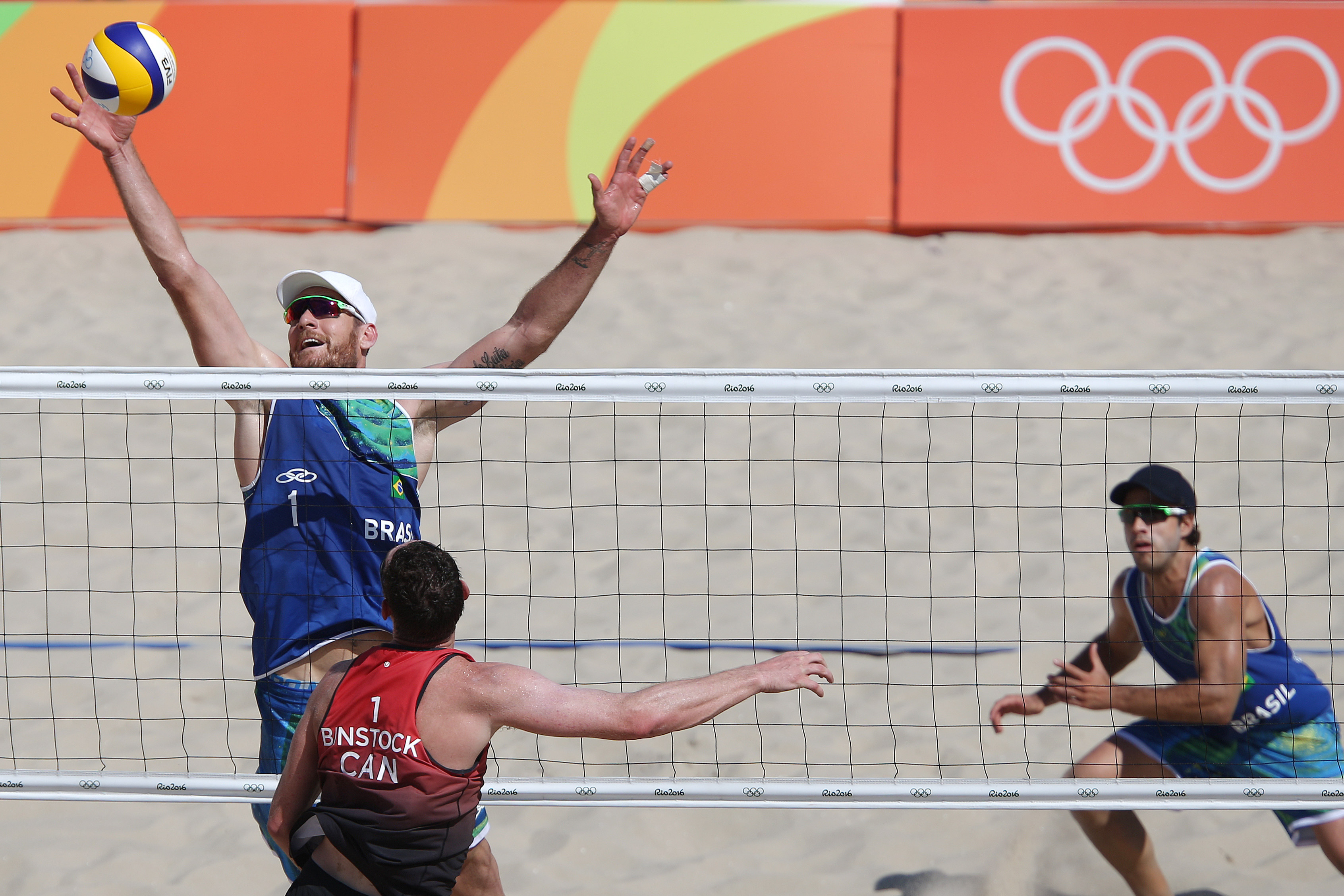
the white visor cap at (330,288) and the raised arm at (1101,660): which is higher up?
the white visor cap at (330,288)

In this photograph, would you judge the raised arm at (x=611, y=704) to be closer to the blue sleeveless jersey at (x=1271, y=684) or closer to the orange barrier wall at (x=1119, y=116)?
the blue sleeveless jersey at (x=1271, y=684)

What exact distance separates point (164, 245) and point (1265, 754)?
3212mm

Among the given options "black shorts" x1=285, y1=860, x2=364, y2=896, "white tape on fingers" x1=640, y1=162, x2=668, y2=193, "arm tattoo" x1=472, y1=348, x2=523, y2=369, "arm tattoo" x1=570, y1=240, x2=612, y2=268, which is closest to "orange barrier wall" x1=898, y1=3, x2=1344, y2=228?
"white tape on fingers" x1=640, y1=162, x2=668, y2=193

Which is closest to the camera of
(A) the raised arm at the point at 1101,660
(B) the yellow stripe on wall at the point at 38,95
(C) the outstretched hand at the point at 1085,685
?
(C) the outstretched hand at the point at 1085,685

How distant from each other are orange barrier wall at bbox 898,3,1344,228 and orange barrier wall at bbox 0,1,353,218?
407cm

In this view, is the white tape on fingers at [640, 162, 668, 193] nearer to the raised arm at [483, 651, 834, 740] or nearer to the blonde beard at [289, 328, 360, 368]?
the blonde beard at [289, 328, 360, 368]

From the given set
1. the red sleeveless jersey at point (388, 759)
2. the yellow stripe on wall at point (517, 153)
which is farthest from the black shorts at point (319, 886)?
the yellow stripe on wall at point (517, 153)

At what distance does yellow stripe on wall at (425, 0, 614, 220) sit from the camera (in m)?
7.96

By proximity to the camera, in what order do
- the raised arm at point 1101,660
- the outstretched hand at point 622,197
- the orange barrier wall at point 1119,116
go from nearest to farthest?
the outstretched hand at point 622,197
the raised arm at point 1101,660
the orange barrier wall at point 1119,116

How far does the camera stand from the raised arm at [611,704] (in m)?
2.12

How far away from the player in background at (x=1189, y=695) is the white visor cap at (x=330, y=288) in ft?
6.72

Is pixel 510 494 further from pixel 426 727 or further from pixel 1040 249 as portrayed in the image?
pixel 1040 249

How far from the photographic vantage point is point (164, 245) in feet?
8.70

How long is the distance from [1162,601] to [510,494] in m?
3.24
